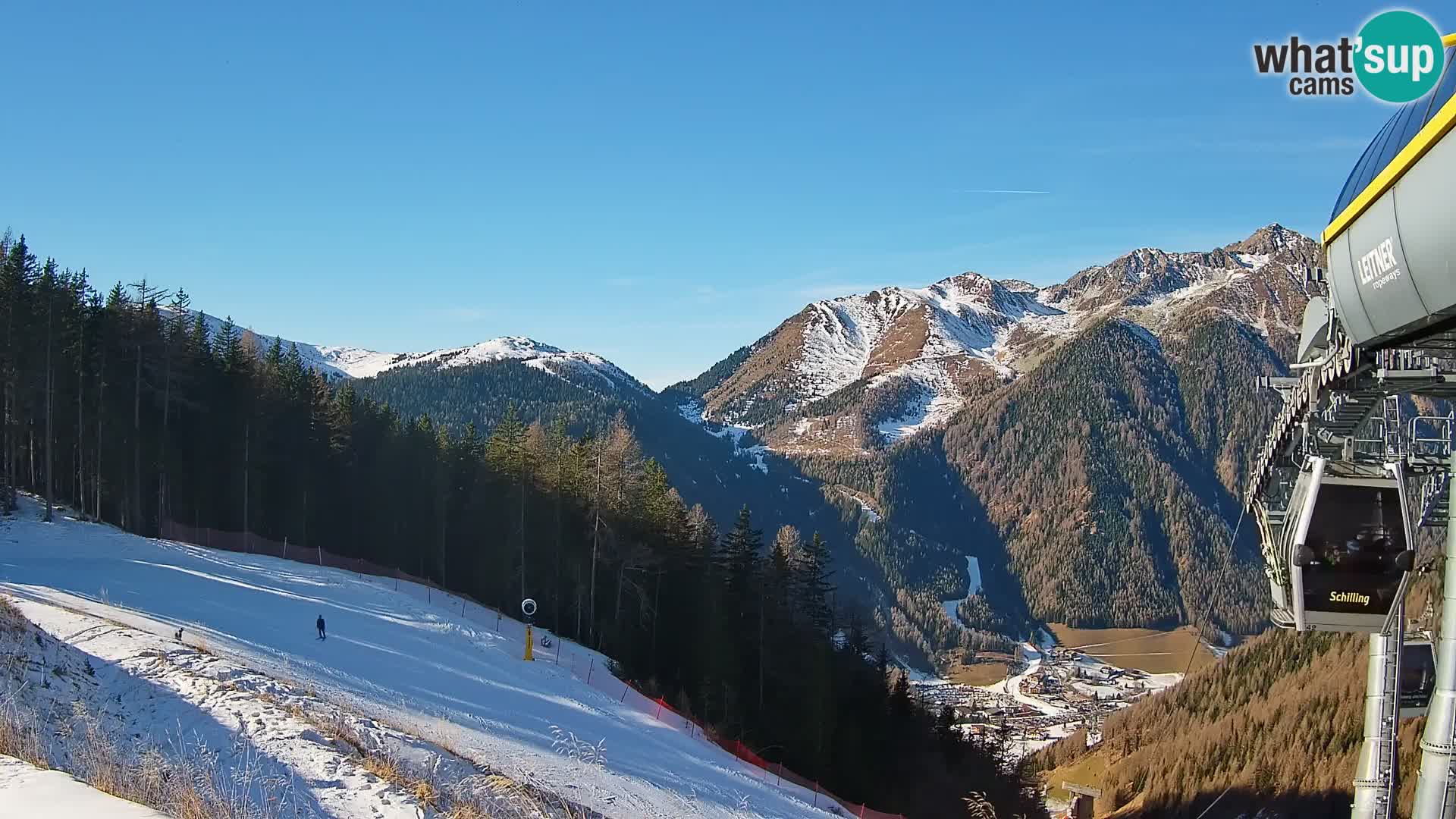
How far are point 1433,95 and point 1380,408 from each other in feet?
26.6

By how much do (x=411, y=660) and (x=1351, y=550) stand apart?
18.5 m

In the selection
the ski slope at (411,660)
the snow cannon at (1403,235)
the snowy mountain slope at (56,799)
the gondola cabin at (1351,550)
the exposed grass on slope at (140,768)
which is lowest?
the ski slope at (411,660)

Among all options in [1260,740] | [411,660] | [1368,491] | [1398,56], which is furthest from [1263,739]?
[1398,56]

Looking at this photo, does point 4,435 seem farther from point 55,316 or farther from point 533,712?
point 533,712

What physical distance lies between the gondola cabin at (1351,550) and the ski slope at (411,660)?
359 inches

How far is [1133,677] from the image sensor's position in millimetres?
164000

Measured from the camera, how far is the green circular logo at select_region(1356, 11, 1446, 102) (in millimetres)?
7027

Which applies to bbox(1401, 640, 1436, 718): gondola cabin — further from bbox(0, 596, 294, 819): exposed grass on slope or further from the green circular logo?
bbox(0, 596, 294, 819): exposed grass on slope

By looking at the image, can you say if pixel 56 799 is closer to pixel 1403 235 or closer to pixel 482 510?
pixel 1403 235

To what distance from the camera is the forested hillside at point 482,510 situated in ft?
129

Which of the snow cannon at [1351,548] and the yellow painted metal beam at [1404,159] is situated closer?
the yellow painted metal beam at [1404,159]

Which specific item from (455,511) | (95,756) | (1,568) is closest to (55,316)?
(1,568)

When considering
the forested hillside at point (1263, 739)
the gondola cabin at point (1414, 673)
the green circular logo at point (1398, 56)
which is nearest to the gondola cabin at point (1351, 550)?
the gondola cabin at point (1414, 673)

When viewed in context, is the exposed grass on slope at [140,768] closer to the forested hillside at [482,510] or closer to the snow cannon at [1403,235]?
the snow cannon at [1403,235]
